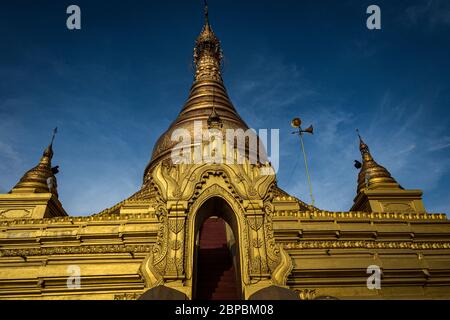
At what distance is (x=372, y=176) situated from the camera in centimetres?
2020

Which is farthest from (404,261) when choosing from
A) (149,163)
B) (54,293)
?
(149,163)

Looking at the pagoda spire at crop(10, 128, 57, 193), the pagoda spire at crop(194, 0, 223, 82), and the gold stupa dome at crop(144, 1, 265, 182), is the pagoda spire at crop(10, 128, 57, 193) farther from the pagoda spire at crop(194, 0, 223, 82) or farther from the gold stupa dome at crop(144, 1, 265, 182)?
the pagoda spire at crop(194, 0, 223, 82)

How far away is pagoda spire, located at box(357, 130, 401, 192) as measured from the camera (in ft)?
64.1

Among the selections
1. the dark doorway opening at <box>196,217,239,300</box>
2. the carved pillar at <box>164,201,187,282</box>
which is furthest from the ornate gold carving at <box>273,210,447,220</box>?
the carved pillar at <box>164,201,187,282</box>

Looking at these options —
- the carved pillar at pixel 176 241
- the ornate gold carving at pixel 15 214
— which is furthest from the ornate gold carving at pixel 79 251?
the carved pillar at pixel 176 241

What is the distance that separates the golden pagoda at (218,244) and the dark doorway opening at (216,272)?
0.03 m

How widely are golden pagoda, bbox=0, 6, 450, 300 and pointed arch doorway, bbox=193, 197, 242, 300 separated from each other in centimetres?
3

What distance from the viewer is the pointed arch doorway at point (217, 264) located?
24.9ft

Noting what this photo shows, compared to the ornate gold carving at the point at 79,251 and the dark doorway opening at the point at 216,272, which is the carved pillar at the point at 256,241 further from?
the ornate gold carving at the point at 79,251

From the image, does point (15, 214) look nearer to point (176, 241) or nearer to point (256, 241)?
point (176, 241)

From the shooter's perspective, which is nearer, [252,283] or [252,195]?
[252,283]
